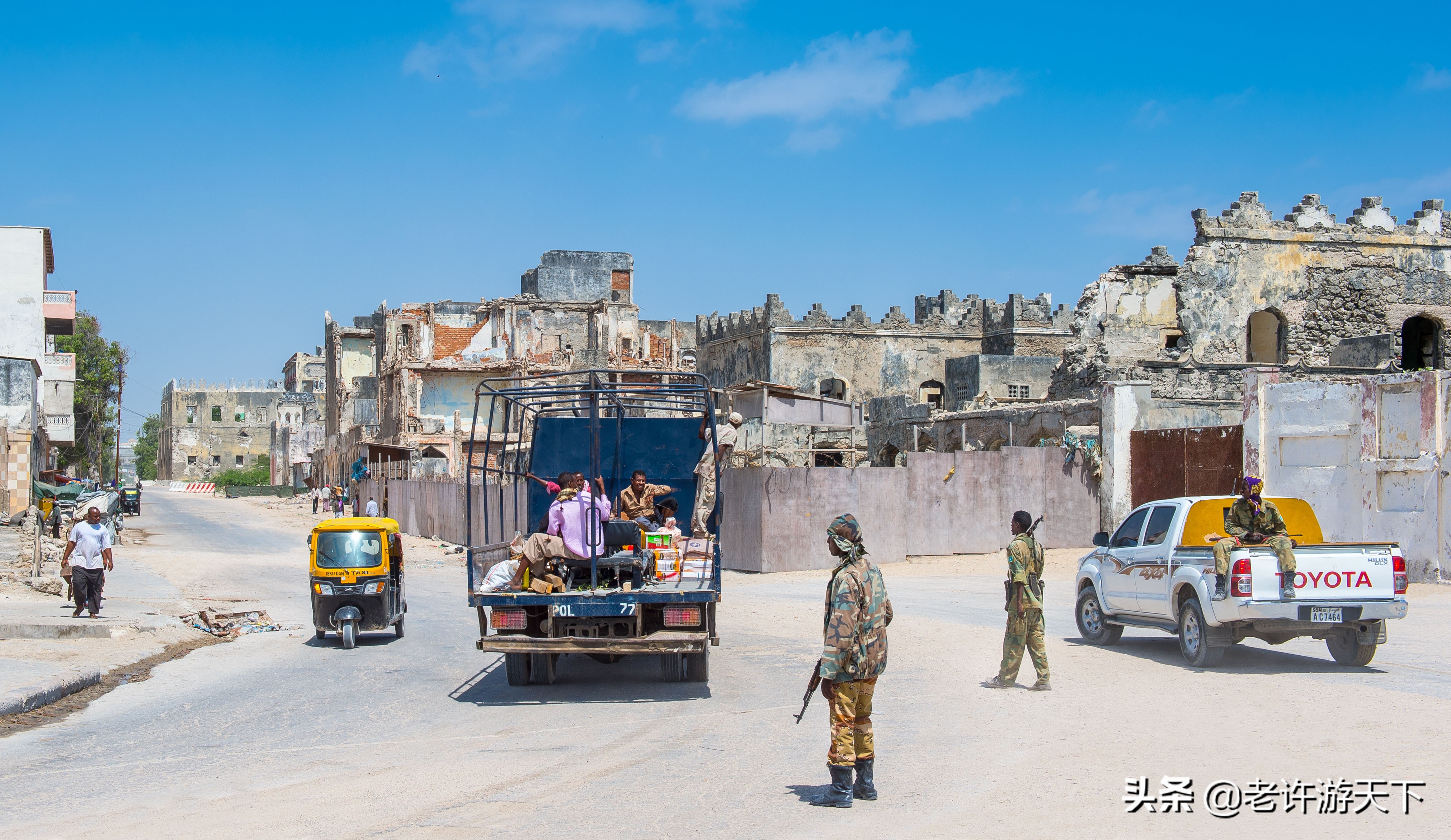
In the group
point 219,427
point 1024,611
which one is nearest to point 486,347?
point 1024,611

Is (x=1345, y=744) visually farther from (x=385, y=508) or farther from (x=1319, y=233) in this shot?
(x=385, y=508)

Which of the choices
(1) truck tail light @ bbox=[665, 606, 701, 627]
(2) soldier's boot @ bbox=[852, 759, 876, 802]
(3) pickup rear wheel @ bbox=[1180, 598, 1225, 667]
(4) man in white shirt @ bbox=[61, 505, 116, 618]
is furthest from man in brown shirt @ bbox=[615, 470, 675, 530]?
(4) man in white shirt @ bbox=[61, 505, 116, 618]

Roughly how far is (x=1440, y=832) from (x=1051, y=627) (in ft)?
30.5

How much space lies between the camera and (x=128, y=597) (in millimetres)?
20266

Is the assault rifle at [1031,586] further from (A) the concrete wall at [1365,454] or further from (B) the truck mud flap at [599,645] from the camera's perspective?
(A) the concrete wall at [1365,454]

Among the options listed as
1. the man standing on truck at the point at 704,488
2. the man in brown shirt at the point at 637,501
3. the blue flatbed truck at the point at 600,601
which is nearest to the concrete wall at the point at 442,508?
the man standing on truck at the point at 704,488

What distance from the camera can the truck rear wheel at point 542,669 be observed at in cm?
1133

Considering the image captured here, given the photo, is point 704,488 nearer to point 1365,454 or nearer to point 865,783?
point 865,783

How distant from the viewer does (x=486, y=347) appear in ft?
187

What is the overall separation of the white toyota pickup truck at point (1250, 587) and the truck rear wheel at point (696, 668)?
175 inches

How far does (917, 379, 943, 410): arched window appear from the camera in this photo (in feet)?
185

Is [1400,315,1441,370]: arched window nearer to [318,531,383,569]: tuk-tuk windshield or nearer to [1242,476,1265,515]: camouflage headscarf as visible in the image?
[1242,476,1265,515]: camouflage headscarf

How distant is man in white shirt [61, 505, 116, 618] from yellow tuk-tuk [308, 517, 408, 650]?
3.80m

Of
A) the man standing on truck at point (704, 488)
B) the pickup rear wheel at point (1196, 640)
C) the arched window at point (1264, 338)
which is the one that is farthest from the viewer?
the arched window at point (1264, 338)
